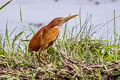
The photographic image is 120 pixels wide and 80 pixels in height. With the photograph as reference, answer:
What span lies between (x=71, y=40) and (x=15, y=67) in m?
0.89

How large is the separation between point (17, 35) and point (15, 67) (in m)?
0.57

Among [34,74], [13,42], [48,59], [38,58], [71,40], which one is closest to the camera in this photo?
[34,74]

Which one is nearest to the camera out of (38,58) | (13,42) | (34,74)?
(34,74)

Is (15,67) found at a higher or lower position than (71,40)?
lower

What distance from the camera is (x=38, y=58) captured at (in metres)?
2.76

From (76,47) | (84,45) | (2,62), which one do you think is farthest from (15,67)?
(84,45)

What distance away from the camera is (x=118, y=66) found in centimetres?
263

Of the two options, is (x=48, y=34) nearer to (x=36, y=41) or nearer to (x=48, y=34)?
(x=48, y=34)

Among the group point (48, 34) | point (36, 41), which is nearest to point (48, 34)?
point (48, 34)

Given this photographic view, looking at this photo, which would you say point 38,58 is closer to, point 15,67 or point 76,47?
point 15,67

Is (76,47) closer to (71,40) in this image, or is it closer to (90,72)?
(71,40)

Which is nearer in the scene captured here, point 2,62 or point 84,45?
point 2,62

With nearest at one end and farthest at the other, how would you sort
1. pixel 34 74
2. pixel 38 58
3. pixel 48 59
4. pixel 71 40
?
pixel 34 74, pixel 38 58, pixel 48 59, pixel 71 40

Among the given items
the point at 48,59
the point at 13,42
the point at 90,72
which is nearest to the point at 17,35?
the point at 13,42
